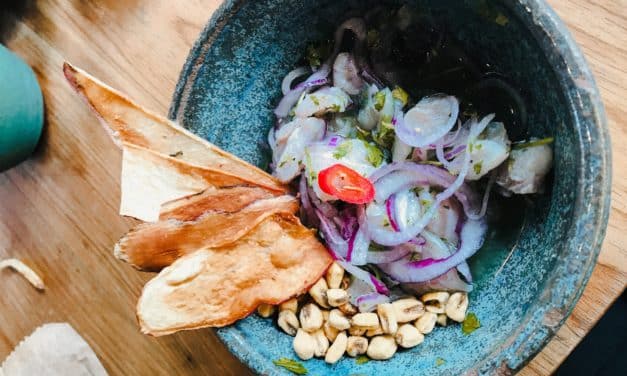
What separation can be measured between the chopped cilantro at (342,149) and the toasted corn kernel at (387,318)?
22 centimetres

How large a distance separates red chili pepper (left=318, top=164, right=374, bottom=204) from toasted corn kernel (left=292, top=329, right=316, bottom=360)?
0.67ft

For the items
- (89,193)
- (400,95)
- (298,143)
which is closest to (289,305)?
(298,143)

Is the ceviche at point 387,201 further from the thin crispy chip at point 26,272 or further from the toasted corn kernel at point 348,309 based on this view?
the thin crispy chip at point 26,272

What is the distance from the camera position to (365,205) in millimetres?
920

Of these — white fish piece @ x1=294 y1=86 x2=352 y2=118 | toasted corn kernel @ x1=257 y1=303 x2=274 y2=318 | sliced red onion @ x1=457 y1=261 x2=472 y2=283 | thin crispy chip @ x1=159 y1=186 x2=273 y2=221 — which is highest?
white fish piece @ x1=294 y1=86 x2=352 y2=118

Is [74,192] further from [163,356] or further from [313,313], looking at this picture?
[313,313]

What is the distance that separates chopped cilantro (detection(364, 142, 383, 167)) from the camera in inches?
36.2

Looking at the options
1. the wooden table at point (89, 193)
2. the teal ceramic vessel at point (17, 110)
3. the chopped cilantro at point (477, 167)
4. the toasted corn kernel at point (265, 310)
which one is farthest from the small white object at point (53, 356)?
the chopped cilantro at point (477, 167)

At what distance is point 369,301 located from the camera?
0.93m

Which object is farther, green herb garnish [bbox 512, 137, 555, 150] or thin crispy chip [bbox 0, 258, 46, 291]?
thin crispy chip [bbox 0, 258, 46, 291]

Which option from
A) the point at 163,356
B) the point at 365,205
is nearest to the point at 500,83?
the point at 365,205

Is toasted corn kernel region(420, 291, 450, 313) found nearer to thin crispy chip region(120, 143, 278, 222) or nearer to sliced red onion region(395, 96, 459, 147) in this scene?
sliced red onion region(395, 96, 459, 147)

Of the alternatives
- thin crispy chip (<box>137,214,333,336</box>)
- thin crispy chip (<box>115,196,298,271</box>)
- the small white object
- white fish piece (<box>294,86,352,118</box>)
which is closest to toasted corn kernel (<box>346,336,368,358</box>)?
thin crispy chip (<box>137,214,333,336</box>)

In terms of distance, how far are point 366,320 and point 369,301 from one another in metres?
0.03
